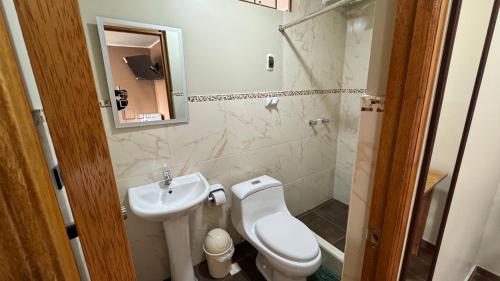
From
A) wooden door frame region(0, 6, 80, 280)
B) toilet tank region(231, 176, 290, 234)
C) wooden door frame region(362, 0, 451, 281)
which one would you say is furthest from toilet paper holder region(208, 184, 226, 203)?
wooden door frame region(0, 6, 80, 280)

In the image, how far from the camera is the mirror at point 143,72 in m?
1.23

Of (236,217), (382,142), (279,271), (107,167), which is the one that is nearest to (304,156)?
(236,217)

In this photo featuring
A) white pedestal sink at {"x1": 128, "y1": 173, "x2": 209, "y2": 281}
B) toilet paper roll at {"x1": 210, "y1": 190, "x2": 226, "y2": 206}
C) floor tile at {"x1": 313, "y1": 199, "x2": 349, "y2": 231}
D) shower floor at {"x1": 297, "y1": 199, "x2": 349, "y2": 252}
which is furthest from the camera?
floor tile at {"x1": 313, "y1": 199, "x2": 349, "y2": 231}

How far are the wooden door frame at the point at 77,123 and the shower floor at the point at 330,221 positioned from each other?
2.06 metres

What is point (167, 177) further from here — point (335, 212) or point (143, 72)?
point (335, 212)

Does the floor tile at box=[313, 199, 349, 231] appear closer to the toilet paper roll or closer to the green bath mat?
the green bath mat

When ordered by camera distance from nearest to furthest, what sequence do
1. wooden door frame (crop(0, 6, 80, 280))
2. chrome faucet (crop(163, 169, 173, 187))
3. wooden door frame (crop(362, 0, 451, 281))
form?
wooden door frame (crop(0, 6, 80, 280)), wooden door frame (crop(362, 0, 451, 281)), chrome faucet (crop(163, 169, 173, 187))

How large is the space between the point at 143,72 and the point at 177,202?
0.87 meters

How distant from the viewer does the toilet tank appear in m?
1.68

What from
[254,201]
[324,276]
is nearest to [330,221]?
[324,276]

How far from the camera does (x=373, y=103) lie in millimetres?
628

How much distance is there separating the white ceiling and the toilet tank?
1.20 meters

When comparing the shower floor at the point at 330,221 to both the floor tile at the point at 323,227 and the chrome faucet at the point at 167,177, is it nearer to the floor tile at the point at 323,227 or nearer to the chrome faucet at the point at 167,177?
the floor tile at the point at 323,227

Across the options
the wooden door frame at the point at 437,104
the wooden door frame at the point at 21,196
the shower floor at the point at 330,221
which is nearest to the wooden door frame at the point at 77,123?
the wooden door frame at the point at 21,196
